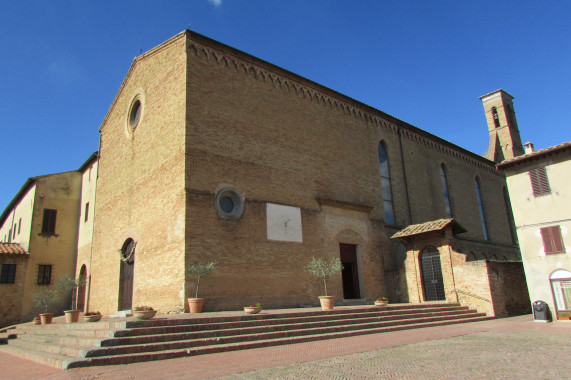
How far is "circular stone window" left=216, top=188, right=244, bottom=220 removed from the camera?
14.6 metres

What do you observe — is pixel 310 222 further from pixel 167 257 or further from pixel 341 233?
pixel 167 257

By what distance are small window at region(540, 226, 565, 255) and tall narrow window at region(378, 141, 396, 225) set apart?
7.70 metres

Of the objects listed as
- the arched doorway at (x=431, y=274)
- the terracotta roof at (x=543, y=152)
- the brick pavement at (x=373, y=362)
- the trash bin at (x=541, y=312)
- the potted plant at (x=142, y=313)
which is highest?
the terracotta roof at (x=543, y=152)

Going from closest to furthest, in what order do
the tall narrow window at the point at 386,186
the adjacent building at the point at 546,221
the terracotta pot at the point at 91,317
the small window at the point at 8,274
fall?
the terracotta pot at the point at 91,317, the adjacent building at the point at 546,221, the small window at the point at 8,274, the tall narrow window at the point at 386,186

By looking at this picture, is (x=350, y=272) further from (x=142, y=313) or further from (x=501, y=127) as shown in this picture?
(x=501, y=127)

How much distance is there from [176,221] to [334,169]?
26.9ft

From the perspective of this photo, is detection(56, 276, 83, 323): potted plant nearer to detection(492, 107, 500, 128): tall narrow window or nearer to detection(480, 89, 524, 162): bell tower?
detection(480, 89, 524, 162): bell tower

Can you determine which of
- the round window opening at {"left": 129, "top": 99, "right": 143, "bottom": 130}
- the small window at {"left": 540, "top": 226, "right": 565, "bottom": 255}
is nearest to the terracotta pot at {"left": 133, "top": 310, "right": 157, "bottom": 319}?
the round window opening at {"left": 129, "top": 99, "right": 143, "bottom": 130}

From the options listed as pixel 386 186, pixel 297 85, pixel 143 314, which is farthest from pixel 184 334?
pixel 386 186

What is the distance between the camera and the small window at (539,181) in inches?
592

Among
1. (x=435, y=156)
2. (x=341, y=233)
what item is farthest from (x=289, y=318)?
(x=435, y=156)

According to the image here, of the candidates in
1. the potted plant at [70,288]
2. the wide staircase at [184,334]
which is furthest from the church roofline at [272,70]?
the wide staircase at [184,334]

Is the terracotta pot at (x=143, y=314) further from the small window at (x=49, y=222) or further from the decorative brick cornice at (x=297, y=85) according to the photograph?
the small window at (x=49, y=222)

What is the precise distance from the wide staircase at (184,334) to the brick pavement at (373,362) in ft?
1.10
